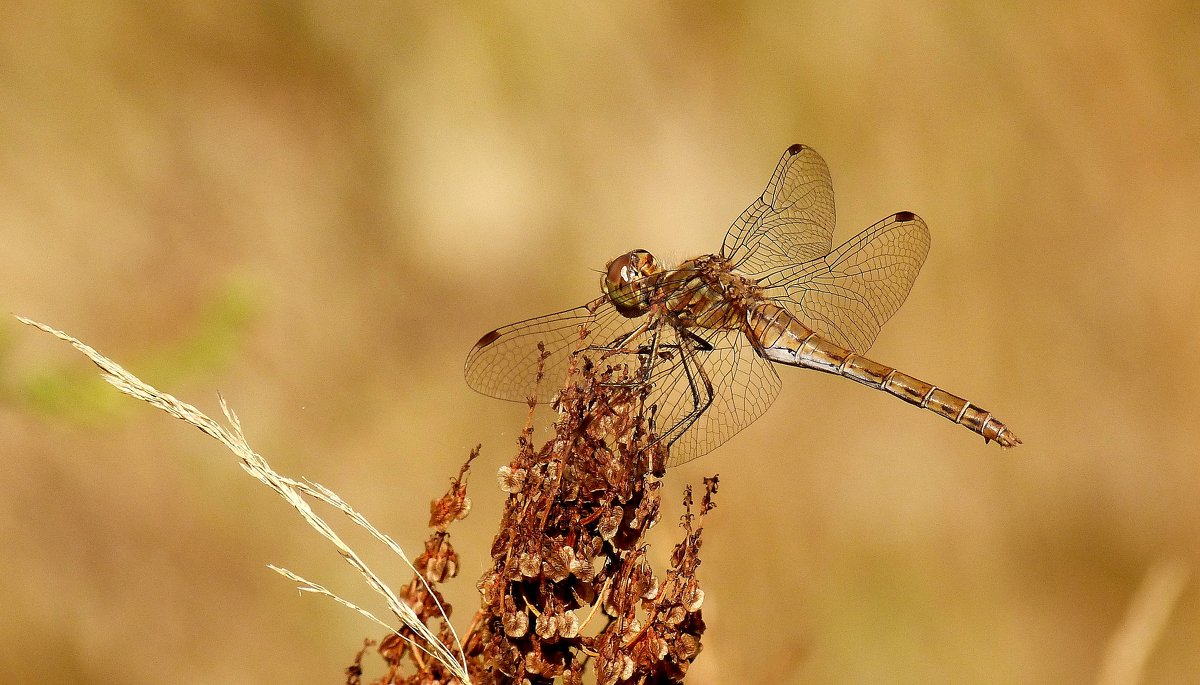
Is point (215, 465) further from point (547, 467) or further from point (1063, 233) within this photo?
point (1063, 233)

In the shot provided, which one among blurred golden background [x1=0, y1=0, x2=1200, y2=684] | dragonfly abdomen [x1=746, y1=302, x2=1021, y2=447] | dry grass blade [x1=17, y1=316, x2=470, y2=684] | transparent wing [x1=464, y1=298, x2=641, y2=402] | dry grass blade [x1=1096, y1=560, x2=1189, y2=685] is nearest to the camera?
dry grass blade [x1=17, y1=316, x2=470, y2=684]

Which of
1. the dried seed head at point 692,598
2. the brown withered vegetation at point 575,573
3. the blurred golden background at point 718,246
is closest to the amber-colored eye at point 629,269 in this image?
the brown withered vegetation at point 575,573

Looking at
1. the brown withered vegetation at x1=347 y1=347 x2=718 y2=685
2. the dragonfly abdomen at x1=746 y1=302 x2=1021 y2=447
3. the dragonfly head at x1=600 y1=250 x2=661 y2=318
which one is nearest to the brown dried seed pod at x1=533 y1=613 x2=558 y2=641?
the brown withered vegetation at x1=347 y1=347 x2=718 y2=685

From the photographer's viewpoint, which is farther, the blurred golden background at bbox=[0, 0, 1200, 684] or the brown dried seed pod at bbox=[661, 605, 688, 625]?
the blurred golden background at bbox=[0, 0, 1200, 684]

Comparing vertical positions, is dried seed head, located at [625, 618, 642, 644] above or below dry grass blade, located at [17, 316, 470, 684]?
above

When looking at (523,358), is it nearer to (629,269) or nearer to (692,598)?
(629,269)

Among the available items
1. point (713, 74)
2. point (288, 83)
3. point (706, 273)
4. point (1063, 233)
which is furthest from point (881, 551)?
point (288, 83)

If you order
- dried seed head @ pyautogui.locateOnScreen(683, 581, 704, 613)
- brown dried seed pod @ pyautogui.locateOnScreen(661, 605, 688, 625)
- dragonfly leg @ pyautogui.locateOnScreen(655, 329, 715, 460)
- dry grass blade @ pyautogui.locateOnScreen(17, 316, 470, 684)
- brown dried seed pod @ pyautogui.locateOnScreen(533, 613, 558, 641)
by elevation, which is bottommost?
dry grass blade @ pyautogui.locateOnScreen(17, 316, 470, 684)

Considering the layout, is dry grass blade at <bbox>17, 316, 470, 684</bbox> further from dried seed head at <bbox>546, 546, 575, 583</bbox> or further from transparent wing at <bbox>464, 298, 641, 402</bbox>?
transparent wing at <bbox>464, 298, 641, 402</bbox>
